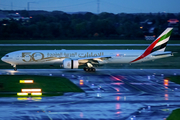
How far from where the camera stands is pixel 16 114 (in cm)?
1991

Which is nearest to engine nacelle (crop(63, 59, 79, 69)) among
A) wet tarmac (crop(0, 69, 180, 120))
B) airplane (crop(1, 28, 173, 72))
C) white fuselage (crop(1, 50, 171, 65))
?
airplane (crop(1, 28, 173, 72))

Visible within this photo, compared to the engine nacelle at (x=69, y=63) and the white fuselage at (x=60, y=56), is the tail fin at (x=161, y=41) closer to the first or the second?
the white fuselage at (x=60, y=56)

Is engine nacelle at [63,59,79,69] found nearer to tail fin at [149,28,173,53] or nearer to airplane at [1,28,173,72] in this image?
airplane at [1,28,173,72]

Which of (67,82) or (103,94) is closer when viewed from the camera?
(103,94)

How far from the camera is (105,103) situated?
23250 mm

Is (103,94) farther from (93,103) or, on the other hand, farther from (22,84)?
(22,84)

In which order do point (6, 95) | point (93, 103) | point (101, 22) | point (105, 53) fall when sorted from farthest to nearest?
point (101, 22), point (105, 53), point (6, 95), point (93, 103)

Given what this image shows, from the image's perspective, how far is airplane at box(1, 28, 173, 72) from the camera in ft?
136

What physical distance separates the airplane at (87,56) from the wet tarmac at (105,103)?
8124 mm

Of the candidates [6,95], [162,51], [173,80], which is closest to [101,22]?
[162,51]

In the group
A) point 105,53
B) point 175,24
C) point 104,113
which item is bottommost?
point 104,113

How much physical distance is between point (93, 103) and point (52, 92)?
5.84 metres

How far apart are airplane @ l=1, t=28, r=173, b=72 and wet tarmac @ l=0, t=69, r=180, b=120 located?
812 centimetres

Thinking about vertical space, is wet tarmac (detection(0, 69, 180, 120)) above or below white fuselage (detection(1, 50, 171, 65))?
below
